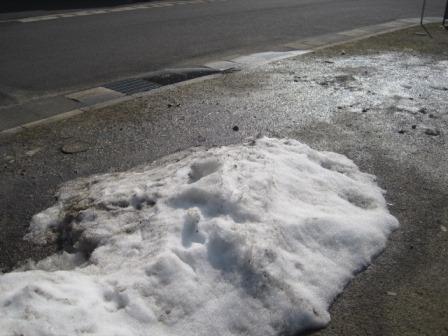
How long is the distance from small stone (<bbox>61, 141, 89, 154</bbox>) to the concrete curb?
2.59 feet

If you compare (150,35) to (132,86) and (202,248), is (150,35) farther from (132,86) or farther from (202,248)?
(202,248)

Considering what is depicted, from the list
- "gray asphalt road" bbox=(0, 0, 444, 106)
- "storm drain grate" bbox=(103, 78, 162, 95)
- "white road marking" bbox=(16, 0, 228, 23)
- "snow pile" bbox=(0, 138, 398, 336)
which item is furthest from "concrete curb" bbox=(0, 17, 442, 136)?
"white road marking" bbox=(16, 0, 228, 23)

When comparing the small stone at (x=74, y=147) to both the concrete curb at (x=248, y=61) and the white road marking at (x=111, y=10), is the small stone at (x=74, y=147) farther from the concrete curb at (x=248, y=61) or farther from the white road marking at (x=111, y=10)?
the white road marking at (x=111, y=10)

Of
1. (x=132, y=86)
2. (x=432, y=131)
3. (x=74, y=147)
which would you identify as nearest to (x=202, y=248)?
(x=74, y=147)

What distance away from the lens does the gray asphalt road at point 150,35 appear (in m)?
8.10

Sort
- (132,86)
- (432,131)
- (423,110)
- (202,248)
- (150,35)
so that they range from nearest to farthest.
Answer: (202,248) → (432,131) → (423,110) → (132,86) → (150,35)

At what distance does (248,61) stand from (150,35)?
3452 millimetres

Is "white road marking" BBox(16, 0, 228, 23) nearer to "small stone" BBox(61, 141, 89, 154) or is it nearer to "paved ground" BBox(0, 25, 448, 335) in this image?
"paved ground" BBox(0, 25, 448, 335)

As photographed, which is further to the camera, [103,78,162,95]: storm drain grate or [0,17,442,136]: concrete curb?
[103,78,162,95]: storm drain grate

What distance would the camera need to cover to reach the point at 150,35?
1123 centimetres

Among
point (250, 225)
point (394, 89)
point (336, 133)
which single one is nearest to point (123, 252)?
point (250, 225)

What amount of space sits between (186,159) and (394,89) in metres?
4.31

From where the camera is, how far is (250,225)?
133 inches

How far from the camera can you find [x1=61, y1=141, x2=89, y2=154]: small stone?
17.1 ft
